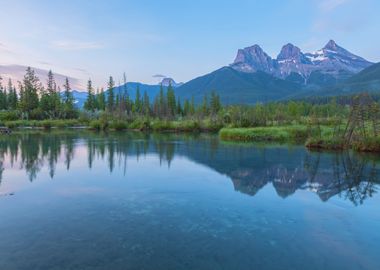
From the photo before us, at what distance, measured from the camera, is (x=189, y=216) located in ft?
41.8

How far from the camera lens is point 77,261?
27.6 ft

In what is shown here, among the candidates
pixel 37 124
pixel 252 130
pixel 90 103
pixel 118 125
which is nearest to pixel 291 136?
pixel 252 130

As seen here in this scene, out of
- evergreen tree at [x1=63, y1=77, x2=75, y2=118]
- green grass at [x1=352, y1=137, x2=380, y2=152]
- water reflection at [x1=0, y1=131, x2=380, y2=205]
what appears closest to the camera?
water reflection at [x1=0, y1=131, x2=380, y2=205]

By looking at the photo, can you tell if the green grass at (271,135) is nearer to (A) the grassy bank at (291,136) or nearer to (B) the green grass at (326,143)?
(A) the grassy bank at (291,136)

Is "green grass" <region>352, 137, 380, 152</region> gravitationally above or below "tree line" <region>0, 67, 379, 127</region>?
below

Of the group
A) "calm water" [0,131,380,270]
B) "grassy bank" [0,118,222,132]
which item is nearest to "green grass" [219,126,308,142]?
"calm water" [0,131,380,270]

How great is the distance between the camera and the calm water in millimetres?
8828

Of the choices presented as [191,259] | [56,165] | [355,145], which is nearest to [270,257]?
[191,259]

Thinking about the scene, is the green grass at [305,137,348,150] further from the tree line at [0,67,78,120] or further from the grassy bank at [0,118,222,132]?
the tree line at [0,67,78,120]

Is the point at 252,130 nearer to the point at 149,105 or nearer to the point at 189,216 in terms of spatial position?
the point at 189,216

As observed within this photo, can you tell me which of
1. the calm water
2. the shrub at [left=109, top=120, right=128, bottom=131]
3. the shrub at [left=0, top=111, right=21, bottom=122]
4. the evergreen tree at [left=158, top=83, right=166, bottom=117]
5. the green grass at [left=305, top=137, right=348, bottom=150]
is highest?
the evergreen tree at [left=158, top=83, right=166, bottom=117]

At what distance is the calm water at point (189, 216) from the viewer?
8.83m

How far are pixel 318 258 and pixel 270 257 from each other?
1.32 metres

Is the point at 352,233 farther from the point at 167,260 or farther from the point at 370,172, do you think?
the point at 370,172
